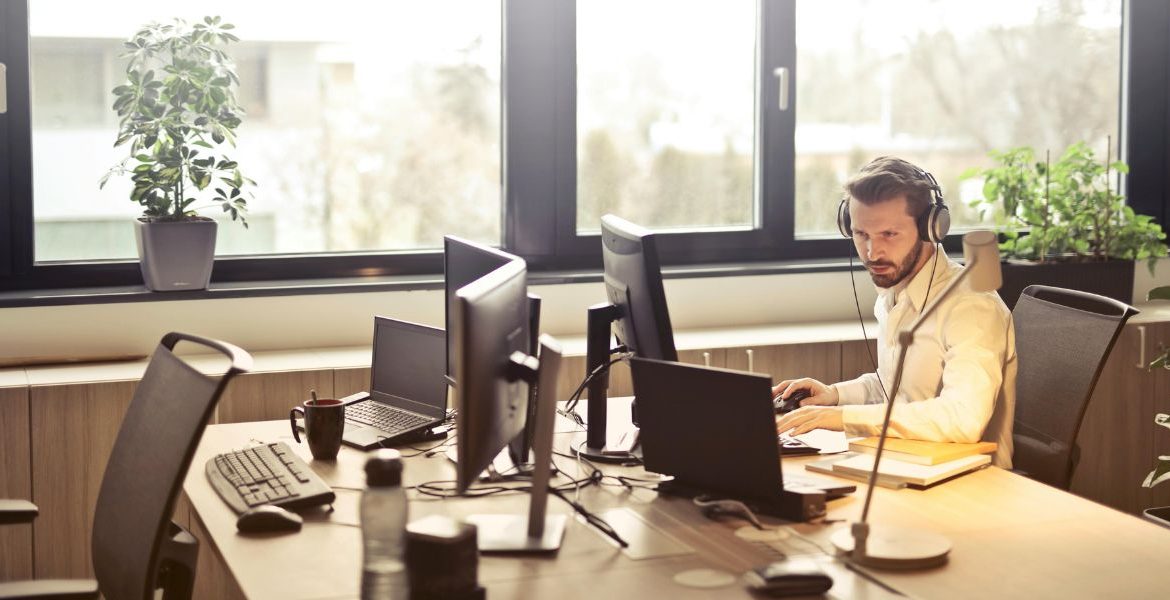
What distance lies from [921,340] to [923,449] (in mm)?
341

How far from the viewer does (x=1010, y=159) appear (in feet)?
12.7

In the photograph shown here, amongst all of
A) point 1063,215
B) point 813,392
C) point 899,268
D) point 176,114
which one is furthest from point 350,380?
point 1063,215

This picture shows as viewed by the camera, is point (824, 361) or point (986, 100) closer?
point (824, 361)

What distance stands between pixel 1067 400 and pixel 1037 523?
0.69 metres

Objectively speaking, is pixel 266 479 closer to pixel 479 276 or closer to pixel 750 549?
pixel 479 276

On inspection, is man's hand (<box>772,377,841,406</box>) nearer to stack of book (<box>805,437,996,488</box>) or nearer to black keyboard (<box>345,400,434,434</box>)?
stack of book (<box>805,437,996,488</box>)

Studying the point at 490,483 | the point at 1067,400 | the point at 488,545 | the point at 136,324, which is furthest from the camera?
the point at 136,324

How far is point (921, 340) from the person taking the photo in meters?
2.52

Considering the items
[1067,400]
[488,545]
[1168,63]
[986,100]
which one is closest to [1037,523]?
[1067,400]

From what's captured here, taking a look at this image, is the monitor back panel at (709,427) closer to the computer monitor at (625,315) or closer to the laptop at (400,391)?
the computer monitor at (625,315)

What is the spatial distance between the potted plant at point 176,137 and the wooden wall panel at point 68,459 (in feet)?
1.56

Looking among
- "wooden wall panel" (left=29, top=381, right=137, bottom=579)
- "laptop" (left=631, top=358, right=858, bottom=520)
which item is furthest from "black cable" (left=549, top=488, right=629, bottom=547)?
"wooden wall panel" (left=29, top=381, right=137, bottom=579)

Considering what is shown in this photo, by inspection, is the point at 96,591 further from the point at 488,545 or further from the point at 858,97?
the point at 858,97

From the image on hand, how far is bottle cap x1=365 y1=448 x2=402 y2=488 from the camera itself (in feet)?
5.18
